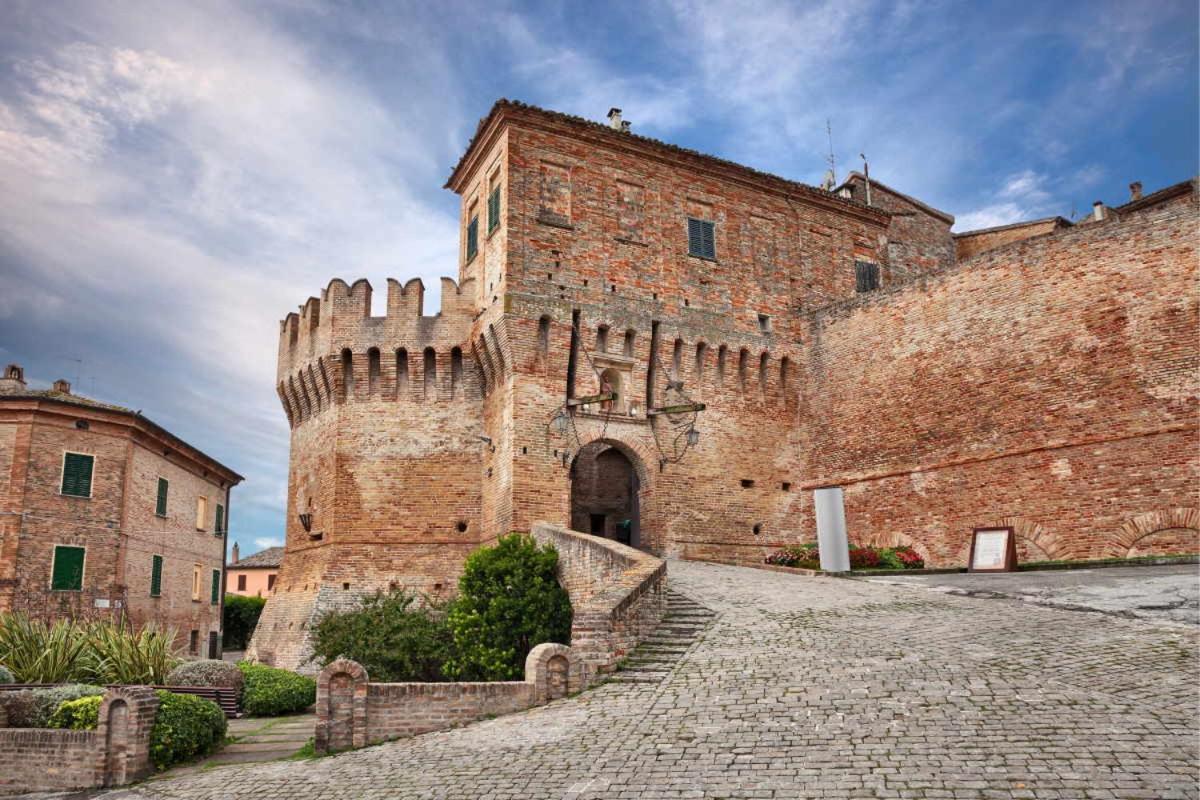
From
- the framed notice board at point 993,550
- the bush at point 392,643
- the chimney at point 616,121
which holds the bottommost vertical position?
the bush at point 392,643

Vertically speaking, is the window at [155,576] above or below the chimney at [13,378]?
below

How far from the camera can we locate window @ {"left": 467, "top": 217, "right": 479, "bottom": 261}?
24.6 metres

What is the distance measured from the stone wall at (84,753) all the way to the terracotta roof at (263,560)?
40344mm

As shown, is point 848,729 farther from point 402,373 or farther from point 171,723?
point 402,373

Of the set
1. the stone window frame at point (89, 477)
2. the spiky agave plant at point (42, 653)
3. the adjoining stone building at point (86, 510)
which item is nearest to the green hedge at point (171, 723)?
the spiky agave plant at point (42, 653)

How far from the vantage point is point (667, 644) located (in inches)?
506

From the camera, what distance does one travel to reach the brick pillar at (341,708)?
36.1 ft

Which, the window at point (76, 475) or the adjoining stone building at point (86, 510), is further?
the window at point (76, 475)

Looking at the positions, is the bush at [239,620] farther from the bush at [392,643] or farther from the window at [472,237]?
the bush at [392,643]

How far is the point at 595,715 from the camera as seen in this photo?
10578 mm

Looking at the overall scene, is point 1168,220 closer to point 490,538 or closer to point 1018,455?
point 1018,455

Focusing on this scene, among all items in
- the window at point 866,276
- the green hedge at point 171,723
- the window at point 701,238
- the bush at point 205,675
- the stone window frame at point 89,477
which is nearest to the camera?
the green hedge at point 171,723

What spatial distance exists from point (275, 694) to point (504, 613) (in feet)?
14.6

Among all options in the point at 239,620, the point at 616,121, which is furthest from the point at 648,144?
the point at 239,620
